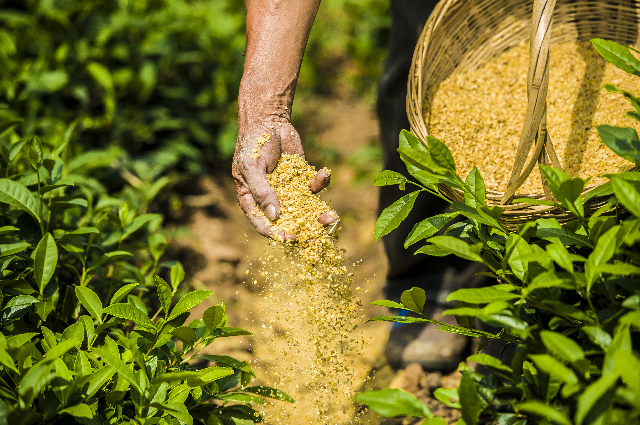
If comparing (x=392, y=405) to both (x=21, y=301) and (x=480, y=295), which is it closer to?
(x=480, y=295)

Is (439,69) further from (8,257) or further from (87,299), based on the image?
(8,257)

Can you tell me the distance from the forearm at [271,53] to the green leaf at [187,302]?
57 centimetres

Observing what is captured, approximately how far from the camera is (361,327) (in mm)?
2270

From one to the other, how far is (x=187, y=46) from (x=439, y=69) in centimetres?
191

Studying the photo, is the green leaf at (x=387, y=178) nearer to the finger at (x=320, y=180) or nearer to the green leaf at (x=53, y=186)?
the finger at (x=320, y=180)

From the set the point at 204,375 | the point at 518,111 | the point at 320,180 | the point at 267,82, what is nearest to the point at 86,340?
the point at 204,375

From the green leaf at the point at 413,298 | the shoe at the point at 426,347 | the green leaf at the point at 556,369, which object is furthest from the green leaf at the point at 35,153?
the shoe at the point at 426,347

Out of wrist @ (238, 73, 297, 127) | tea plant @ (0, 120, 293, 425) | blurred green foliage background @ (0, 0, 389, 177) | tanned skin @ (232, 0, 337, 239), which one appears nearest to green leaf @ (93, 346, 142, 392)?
tea plant @ (0, 120, 293, 425)

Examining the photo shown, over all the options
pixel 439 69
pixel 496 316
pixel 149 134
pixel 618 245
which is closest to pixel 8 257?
pixel 496 316

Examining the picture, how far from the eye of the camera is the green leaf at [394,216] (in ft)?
3.50

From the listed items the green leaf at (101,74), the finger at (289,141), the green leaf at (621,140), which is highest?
the green leaf at (101,74)

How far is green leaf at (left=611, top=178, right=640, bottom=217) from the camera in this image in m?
0.73

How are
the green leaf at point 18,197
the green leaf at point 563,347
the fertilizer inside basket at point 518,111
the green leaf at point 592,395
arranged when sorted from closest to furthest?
the green leaf at point 592,395 < the green leaf at point 563,347 < the green leaf at point 18,197 < the fertilizer inside basket at point 518,111

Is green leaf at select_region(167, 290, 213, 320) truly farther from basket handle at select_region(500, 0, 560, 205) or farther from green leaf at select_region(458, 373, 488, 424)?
basket handle at select_region(500, 0, 560, 205)
